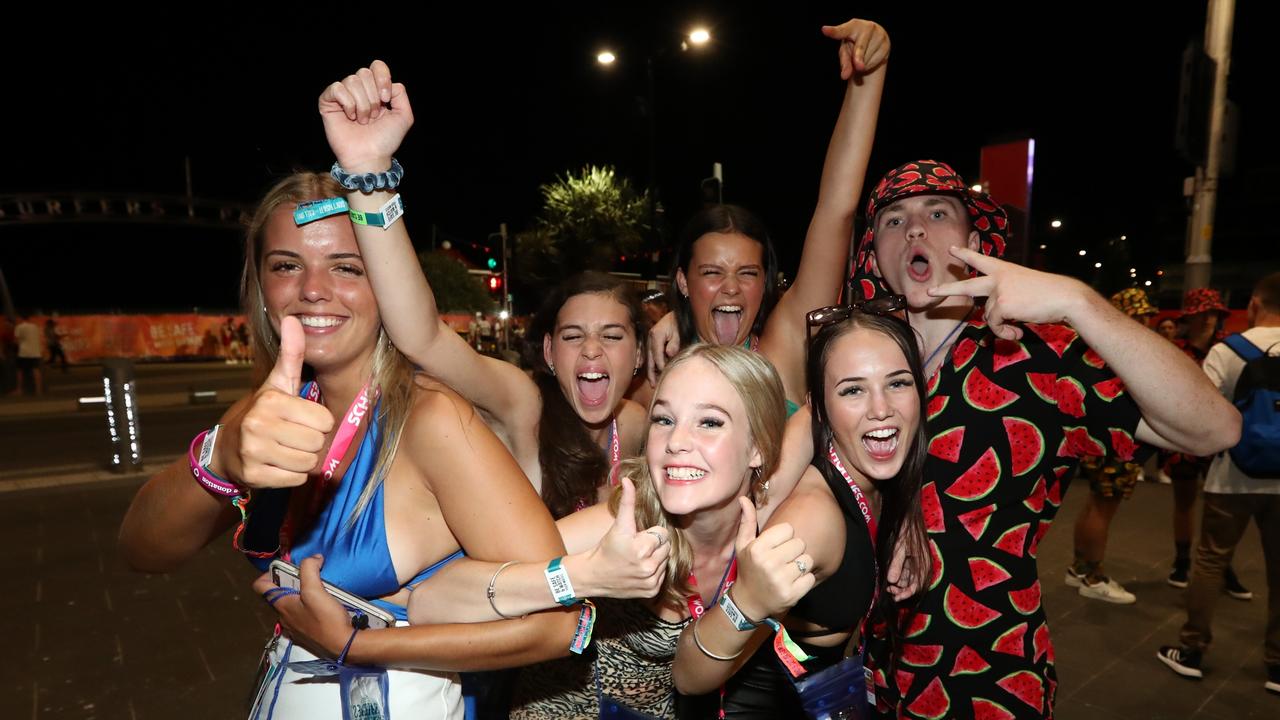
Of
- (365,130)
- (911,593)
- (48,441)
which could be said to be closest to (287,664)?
(365,130)

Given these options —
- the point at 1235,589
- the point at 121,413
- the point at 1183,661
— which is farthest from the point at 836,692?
the point at 121,413

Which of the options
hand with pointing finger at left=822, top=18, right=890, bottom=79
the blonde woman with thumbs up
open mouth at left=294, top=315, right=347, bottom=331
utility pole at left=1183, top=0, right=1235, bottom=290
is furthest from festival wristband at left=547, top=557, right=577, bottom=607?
utility pole at left=1183, top=0, right=1235, bottom=290

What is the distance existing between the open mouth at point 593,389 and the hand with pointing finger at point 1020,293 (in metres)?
1.38

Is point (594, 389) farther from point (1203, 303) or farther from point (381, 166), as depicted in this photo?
point (1203, 303)

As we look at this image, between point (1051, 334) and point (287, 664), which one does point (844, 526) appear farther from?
point (287, 664)

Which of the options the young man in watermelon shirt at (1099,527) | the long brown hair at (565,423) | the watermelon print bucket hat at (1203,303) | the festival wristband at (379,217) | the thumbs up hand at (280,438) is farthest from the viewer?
the watermelon print bucket hat at (1203,303)

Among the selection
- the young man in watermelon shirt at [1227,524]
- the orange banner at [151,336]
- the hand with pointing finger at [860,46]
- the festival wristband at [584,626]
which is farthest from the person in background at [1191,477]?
the orange banner at [151,336]

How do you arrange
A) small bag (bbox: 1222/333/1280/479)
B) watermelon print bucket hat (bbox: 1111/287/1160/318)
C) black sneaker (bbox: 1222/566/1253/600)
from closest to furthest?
1. small bag (bbox: 1222/333/1280/479)
2. black sneaker (bbox: 1222/566/1253/600)
3. watermelon print bucket hat (bbox: 1111/287/1160/318)

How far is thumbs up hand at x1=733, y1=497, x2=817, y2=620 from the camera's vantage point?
4.86ft

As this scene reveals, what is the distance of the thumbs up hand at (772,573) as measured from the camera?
4.86ft

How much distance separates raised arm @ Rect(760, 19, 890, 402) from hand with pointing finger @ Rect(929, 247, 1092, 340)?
2.11 ft

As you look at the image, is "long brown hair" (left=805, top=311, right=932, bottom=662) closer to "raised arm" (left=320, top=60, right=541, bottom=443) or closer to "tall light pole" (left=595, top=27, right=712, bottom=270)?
"raised arm" (left=320, top=60, right=541, bottom=443)

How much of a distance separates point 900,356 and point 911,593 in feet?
2.43

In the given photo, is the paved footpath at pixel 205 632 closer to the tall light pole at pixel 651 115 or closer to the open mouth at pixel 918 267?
the open mouth at pixel 918 267
